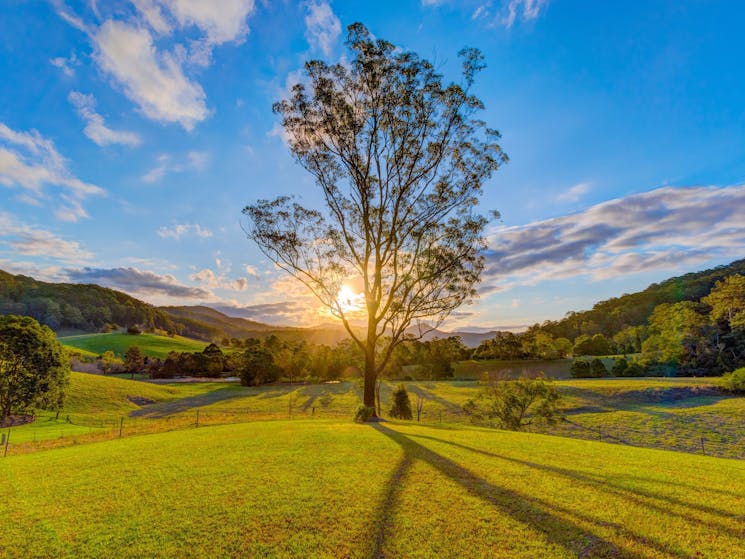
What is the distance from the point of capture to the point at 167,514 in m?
6.78

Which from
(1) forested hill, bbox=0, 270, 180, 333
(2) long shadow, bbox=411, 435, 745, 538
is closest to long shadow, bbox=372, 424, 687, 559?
(2) long shadow, bbox=411, 435, 745, 538

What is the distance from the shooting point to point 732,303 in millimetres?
63594

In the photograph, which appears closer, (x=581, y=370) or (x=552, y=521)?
(x=552, y=521)

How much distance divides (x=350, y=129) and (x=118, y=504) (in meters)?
22.6

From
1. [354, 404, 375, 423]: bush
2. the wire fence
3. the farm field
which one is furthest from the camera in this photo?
the farm field

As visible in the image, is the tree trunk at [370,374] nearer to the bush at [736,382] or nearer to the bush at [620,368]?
the bush at [736,382]

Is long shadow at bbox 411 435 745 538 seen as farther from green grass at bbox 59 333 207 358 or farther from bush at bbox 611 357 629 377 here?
green grass at bbox 59 333 207 358

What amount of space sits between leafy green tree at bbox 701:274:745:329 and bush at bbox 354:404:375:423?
2869 inches

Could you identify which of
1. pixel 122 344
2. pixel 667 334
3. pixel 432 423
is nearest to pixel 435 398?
pixel 432 423

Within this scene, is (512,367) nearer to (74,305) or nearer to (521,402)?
(521,402)

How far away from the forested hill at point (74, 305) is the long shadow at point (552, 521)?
499ft

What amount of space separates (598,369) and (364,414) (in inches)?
2560

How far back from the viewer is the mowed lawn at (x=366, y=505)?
5.71 m

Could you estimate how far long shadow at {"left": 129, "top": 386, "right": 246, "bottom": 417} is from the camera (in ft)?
153
